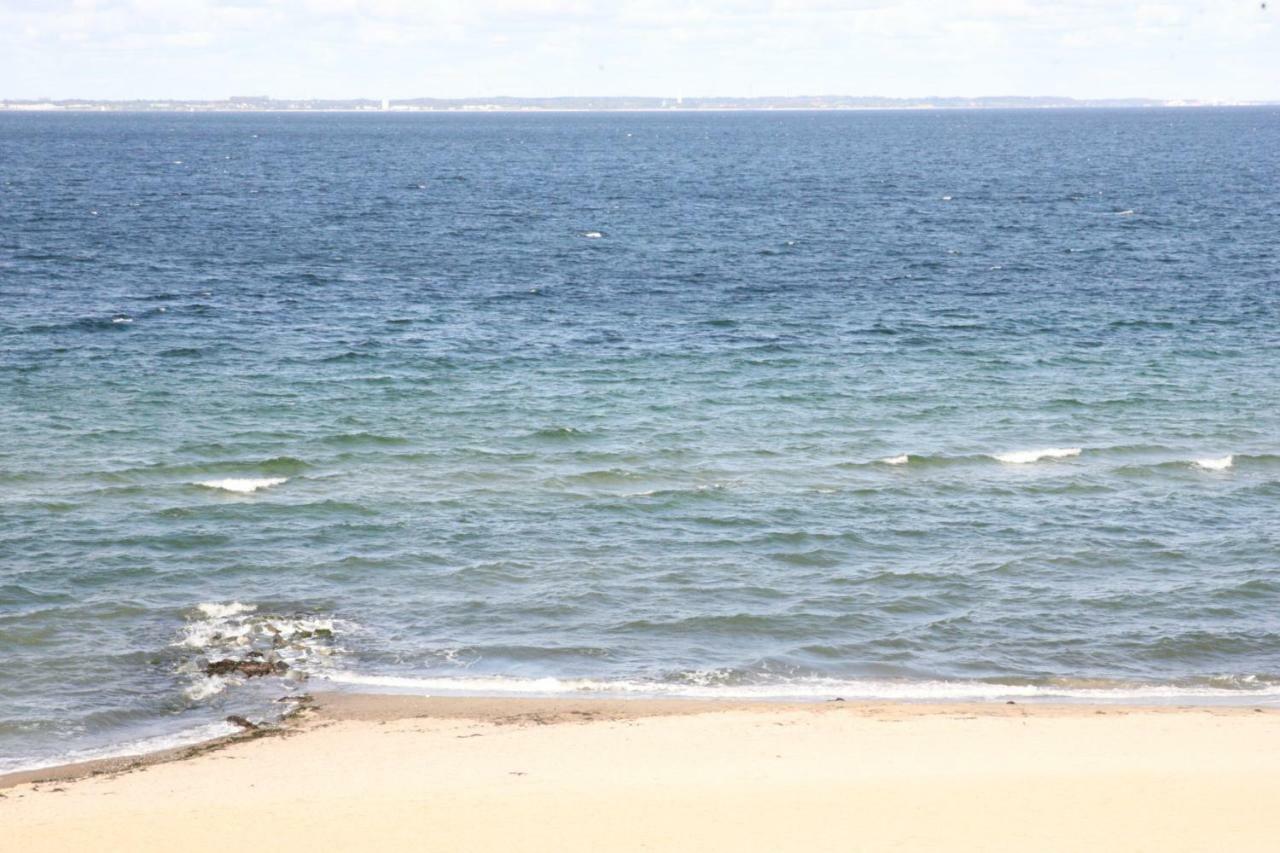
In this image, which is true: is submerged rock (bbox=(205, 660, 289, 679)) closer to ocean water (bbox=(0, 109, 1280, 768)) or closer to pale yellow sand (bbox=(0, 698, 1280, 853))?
ocean water (bbox=(0, 109, 1280, 768))

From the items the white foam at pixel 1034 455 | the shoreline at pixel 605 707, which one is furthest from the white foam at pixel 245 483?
the white foam at pixel 1034 455

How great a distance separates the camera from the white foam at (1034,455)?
3419 centimetres

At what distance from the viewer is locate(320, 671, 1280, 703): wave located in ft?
70.0

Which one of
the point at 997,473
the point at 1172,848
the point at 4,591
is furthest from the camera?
the point at 997,473

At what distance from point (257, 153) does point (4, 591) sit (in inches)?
6464

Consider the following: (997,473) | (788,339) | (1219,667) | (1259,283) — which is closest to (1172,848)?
(1219,667)

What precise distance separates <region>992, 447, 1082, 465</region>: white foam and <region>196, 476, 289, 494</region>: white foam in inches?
697

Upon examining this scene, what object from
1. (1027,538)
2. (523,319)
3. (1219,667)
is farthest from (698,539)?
(523,319)

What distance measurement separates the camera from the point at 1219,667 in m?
22.8

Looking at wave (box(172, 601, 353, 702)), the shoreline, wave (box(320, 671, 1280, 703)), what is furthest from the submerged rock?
the shoreline

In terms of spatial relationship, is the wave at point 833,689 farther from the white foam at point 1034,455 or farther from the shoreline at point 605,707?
the white foam at point 1034,455

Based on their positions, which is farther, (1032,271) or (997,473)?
(1032,271)

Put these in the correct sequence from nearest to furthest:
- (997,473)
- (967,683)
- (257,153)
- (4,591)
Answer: (967,683) → (4,591) → (997,473) → (257,153)

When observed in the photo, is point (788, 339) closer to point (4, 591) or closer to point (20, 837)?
point (4, 591)
